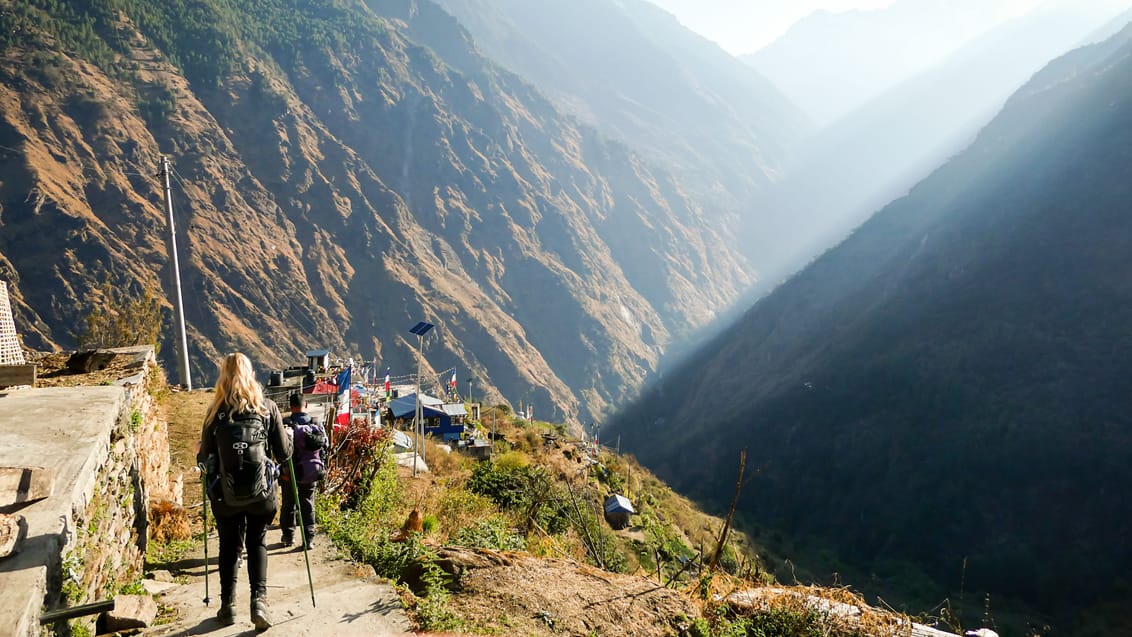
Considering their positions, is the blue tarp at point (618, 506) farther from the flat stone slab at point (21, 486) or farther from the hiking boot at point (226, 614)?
the flat stone slab at point (21, 486)

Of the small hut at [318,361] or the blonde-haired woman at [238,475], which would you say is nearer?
the blonde-haired woman at [238,475]

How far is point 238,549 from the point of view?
3.93 m

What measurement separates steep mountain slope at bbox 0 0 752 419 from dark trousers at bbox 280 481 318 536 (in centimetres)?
2194

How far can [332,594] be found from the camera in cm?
441

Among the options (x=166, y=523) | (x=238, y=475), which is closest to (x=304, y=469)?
(x=166, y=523)

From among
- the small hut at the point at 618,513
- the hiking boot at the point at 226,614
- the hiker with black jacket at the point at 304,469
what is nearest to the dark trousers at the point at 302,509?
the hiker with black jacket at the point at 304,469

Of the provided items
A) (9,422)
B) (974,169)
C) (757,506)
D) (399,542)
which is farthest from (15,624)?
(974,169)

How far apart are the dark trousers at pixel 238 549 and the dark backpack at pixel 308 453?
1385 mm

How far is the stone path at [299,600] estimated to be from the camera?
385 centimetres

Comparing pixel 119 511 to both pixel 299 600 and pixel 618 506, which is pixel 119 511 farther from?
pixel 618 506

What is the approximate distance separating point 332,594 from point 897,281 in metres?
70.6

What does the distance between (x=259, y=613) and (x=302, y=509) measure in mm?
1831

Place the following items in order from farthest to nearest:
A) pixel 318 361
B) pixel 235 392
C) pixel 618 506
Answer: pixel 618 506
pixel 318 361
pixel 235 392

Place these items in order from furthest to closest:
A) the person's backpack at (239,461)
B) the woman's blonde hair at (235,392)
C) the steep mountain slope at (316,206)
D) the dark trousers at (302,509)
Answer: the steep mountain slope at (316,206), the dark trousers at (302,509), the woman's blonde hair at (235,392), the person's backpack at (239,461)
